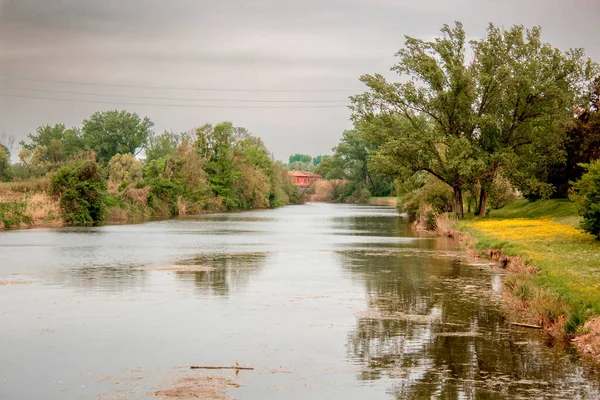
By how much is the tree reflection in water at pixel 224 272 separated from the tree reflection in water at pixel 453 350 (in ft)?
14.0

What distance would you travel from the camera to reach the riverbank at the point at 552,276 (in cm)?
1451

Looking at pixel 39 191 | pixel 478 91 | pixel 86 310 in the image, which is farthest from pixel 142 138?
pixel 86 310

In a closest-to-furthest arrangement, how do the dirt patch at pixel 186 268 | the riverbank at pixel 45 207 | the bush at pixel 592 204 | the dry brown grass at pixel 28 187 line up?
the dirt patch at pixel 186 268, the bush at pixel 592 204, the riverbank at pixel 45 207, the dry brown grass at pixel 28 187

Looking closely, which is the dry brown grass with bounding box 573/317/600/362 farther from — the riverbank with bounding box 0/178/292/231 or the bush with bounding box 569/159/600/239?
the riverbank with bounding box 0/178/292/231

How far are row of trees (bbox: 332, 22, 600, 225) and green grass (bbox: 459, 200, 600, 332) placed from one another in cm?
405

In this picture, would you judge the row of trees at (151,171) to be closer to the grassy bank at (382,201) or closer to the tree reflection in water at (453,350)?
the grassy bank at (382,201)

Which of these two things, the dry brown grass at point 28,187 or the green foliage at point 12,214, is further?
the dry brown grass at point 28,187

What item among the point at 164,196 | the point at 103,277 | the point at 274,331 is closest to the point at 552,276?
the point at 274,331

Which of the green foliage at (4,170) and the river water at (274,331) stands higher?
the green foliage at (4,170)

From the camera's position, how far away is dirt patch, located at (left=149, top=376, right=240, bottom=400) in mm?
10516

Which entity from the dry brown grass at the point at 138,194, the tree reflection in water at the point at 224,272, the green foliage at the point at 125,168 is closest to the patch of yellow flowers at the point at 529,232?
the tree reflection in water at the point at 224,272

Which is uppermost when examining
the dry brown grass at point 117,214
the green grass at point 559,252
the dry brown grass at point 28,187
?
the dry brown grass at point 28,187

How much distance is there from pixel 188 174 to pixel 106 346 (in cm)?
6862

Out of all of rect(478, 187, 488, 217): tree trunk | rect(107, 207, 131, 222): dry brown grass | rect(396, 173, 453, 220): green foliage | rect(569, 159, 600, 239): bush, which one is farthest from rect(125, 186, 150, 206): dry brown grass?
rect(569, 159, 600, 239): bush
